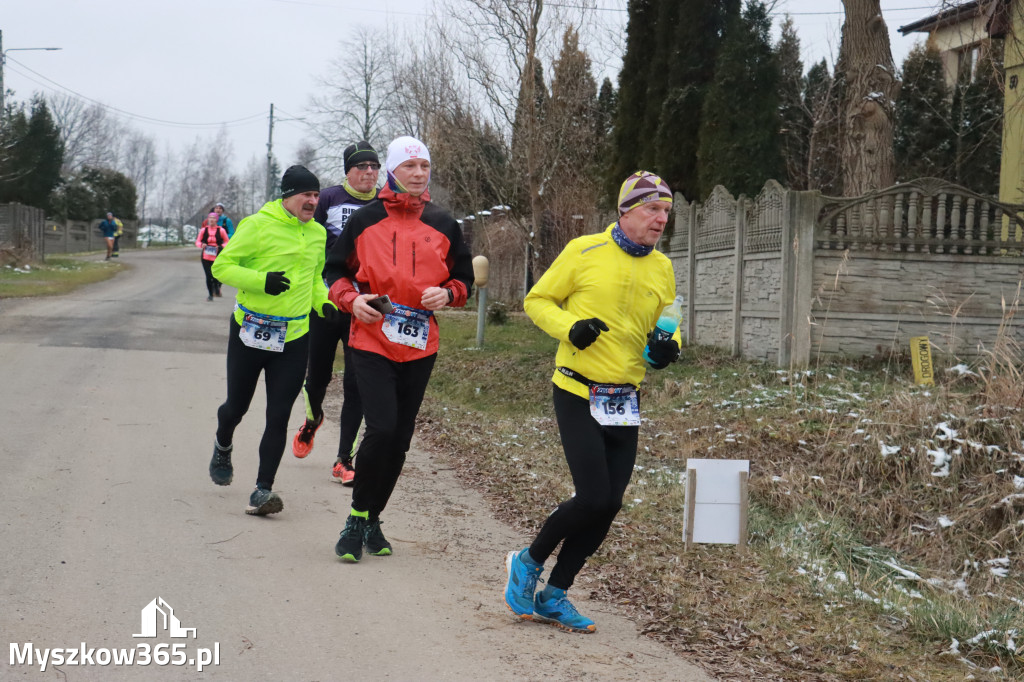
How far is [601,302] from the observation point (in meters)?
4.88

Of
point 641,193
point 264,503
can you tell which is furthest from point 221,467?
point 641,193

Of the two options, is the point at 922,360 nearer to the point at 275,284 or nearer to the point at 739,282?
the point at 739,282

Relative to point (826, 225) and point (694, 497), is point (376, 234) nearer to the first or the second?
point (694, 497)

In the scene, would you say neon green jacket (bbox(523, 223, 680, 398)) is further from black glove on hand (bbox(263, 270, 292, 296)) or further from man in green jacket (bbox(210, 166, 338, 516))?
black glove on hand (bbox(263, 270, 292, 296))

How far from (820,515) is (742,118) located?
1162cm

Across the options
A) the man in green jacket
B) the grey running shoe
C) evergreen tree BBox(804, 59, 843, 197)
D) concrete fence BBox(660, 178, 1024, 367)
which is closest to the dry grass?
concrete fence BBox(660, 178, 1024, 367)

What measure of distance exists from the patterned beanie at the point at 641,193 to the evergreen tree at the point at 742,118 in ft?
43.7

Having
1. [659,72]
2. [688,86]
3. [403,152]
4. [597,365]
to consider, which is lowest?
[597,365]

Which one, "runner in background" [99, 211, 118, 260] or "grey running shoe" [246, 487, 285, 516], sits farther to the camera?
"runner in background" [99, 211, 118, 260]

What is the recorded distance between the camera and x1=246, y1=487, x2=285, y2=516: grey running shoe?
21.5ft

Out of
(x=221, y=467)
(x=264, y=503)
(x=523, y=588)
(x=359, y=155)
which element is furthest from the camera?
(x=359, y=155)

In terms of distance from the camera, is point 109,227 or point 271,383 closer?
point 271,383

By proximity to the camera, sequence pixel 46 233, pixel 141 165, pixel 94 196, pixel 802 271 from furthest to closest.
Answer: pixel 141 165
pixel 94 196
pixel 46 233
pixel 802 271

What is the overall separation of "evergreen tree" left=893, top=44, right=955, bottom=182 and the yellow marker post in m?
17.1
